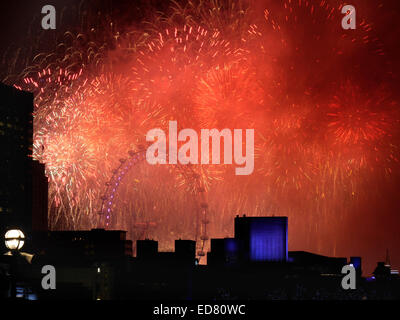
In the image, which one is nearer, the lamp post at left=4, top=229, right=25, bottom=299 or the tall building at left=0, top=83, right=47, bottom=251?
the lamp post at left=4, top=229, right=25, bottom=299

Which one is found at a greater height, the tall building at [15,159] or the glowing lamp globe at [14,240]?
the tall building at [15,159]

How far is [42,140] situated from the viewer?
114438mm

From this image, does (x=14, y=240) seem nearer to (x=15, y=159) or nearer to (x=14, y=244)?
(x=14, y=244)

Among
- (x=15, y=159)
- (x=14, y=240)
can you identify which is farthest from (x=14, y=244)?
(x=15, y=159)

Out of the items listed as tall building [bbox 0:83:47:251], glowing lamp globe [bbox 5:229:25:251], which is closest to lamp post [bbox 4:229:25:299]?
glowing lamp globe [bbox 5:229:25:251]

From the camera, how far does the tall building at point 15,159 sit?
177125mm

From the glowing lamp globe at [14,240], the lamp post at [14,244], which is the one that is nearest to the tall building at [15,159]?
the lamp post at [14,244]

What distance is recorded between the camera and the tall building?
6973 inches

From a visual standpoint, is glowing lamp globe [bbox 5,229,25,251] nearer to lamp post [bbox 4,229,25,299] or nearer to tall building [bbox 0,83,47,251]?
lamp post [bbox 4,229,25,299]

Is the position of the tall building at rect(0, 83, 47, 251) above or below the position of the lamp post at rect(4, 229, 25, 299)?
above

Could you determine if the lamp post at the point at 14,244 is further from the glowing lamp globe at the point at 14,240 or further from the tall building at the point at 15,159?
the tall building at the point at 15,159

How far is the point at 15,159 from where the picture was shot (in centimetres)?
18412
